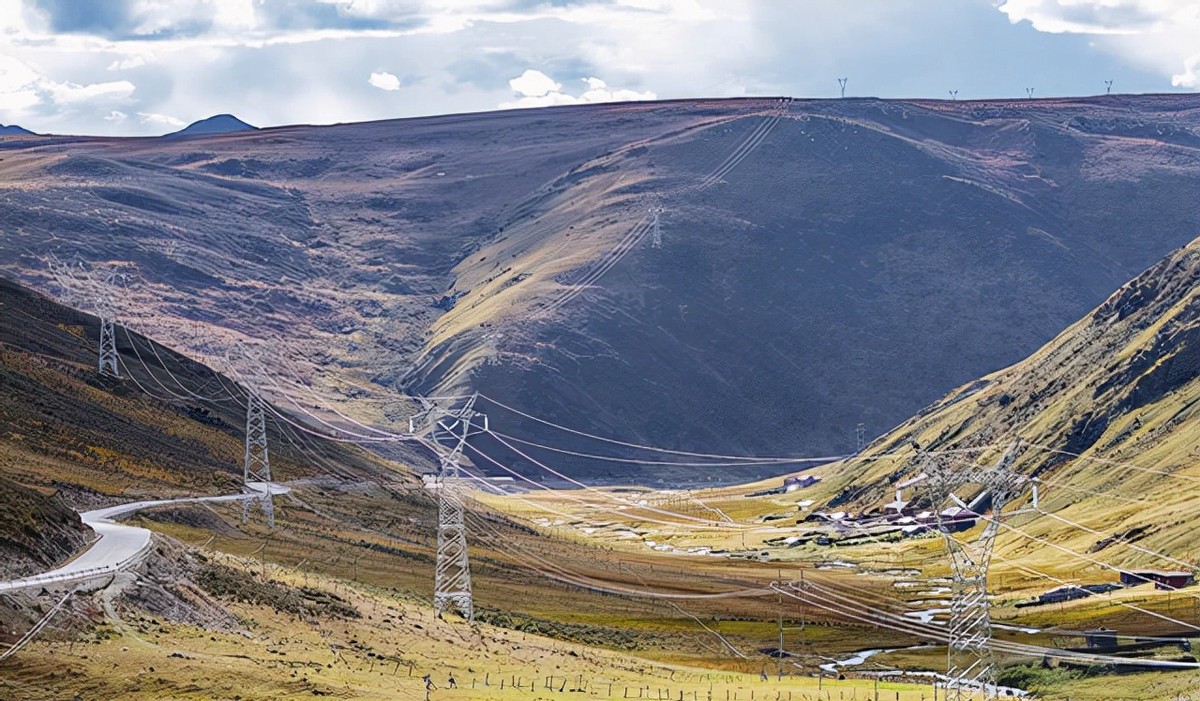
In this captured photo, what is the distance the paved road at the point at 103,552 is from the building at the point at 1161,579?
7224 centimetres

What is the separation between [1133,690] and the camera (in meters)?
84.7

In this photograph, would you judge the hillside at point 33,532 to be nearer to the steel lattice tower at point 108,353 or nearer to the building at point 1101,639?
the building at point 1101,639

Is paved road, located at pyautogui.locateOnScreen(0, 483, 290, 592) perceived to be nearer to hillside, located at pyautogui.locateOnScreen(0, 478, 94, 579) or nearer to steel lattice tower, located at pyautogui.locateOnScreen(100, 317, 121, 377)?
hillside, located at pyautogui.locateOnScreen(0, 478, 94, 579)

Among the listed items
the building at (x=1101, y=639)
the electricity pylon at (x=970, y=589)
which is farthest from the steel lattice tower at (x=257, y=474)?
the electricity pylon at (x=970, y=589)

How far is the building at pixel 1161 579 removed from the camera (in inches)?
4483

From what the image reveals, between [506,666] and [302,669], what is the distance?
58.3 feet

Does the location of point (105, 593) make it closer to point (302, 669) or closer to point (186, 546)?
point (302, 669)

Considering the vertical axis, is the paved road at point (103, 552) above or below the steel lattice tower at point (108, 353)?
below

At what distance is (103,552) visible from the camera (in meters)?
82.5

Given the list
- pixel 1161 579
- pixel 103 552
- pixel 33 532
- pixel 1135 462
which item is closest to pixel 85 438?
pixel 103 552

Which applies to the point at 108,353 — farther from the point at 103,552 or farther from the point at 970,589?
the point at 970,589

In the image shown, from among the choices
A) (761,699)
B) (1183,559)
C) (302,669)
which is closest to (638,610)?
(1183,559)

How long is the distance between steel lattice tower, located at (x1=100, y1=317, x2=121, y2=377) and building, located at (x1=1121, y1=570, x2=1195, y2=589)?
4399 inches

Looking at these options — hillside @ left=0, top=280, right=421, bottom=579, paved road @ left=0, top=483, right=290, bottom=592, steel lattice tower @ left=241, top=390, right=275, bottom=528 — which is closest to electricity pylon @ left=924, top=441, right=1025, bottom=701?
paved road @ left=0, top=483, right=290, bottom=592
